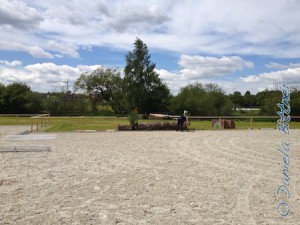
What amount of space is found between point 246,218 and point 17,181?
448 centimetres

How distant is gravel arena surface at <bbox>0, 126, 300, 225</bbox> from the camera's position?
502 cm

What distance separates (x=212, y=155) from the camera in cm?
1128

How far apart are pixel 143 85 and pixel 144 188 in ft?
158

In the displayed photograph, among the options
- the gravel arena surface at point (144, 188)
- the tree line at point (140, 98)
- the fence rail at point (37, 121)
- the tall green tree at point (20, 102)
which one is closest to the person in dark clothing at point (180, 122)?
the fence rail at point (37, 121)

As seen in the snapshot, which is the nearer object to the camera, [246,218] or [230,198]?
[246,218]

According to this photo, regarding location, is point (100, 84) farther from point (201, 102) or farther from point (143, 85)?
point (201, 102)

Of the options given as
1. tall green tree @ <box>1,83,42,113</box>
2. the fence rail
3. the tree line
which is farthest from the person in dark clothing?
tall green tree @ <box>1,83,42,113</box>

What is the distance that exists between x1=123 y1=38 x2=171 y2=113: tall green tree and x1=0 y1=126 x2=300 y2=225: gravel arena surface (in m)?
41.4

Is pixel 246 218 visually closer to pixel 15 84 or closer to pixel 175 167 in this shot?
pixel 175 167

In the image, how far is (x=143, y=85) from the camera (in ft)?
179

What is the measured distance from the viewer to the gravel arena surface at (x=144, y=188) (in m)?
5.02

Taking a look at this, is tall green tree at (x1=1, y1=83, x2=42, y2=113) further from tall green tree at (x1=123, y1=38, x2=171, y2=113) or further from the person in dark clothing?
the person in dark clothing

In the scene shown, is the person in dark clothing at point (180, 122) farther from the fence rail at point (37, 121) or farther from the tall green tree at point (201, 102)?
the tall green tree at point (201, 102)

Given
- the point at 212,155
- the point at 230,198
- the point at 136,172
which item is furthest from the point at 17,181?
the point at 212,155
